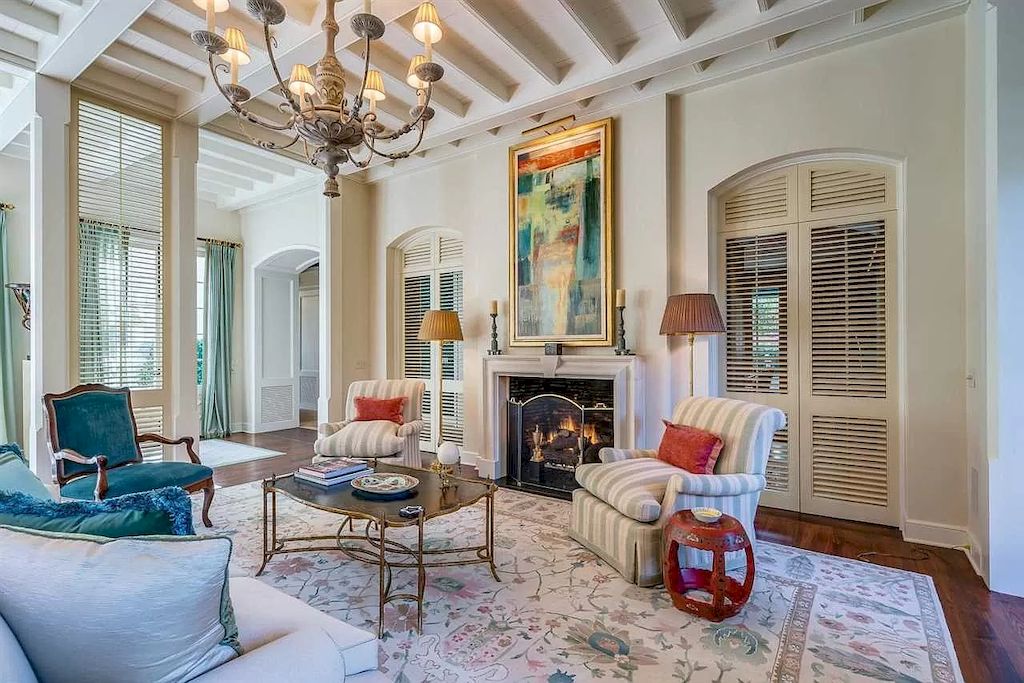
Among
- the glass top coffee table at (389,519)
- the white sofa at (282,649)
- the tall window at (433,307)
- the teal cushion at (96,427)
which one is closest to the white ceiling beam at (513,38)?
the tall window at (433,307)

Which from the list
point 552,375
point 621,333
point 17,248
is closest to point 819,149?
point 621,333

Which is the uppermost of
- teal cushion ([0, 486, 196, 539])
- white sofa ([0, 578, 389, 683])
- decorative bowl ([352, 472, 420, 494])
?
teal cushion ([0, 486, 196, 539])

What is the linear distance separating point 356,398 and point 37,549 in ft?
12.3

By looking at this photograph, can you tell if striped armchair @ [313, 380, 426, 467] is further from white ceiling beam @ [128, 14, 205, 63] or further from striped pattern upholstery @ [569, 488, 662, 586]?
white ceiling beam @ [128, 14, 205, 63]

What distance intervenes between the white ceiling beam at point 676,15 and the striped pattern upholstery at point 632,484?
111 inches

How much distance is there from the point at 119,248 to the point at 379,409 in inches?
98.1

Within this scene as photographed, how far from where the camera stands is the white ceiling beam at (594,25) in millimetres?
3262

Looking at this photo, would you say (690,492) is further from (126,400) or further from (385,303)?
(385,303)

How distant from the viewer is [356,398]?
4.66 meters

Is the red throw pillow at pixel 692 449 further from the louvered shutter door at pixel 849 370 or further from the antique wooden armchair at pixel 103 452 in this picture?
the antique wooden armchair at pixel 103 452

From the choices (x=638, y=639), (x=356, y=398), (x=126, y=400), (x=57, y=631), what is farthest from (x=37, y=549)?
(x=356, y=398)

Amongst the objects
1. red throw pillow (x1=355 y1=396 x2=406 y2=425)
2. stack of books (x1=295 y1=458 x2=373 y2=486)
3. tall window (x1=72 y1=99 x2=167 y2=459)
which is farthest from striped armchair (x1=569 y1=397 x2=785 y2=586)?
tall window (x1=72 y1=99 x2=167 y2=459)

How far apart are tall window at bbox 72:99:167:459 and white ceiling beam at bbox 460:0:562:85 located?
313cm

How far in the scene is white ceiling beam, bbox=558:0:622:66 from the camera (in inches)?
128
